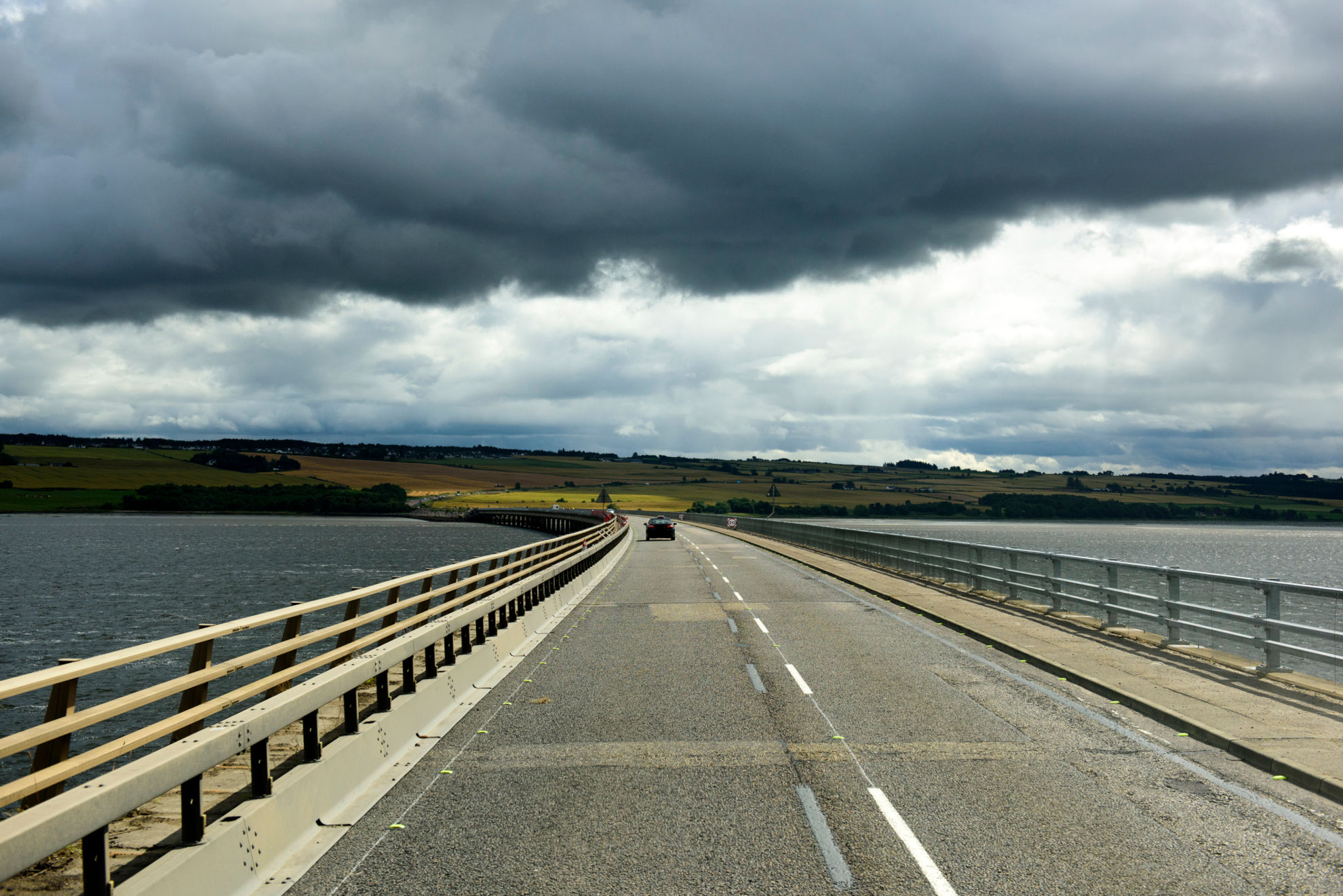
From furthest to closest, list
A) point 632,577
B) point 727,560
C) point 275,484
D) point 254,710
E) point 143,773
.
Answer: point 275,484
point 727,560
point 632,577
point 254,710
point 143,773

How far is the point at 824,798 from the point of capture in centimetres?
712

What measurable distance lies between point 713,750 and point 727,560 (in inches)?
1275

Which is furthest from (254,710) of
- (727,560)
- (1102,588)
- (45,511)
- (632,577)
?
(45,511)

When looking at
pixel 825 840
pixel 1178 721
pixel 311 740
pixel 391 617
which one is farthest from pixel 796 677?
pixel 311 740

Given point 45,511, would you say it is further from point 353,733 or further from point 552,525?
point 353,733

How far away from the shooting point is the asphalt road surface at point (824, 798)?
567 cm

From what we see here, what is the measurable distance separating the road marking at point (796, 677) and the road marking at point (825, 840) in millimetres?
4151

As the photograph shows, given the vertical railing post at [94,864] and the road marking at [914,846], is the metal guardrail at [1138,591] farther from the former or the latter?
the vertical railing post at [94,864]

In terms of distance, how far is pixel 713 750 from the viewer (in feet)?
28.2

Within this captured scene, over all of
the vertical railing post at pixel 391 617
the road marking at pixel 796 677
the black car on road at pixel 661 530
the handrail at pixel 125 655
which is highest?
the handrail at pixel 125 655

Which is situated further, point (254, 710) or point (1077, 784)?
point (1077, 784)

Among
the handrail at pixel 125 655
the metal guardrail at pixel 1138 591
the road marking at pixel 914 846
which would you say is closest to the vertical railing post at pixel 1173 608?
the metal guardrail at pixel 1138 591

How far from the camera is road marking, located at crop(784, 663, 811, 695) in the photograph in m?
11.6

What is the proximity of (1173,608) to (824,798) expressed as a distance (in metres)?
9.49
